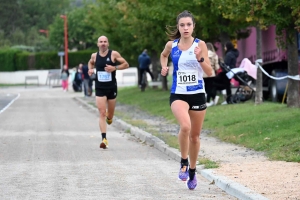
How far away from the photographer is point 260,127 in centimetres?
1548

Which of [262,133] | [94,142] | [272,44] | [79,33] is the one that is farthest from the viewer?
[79,33]

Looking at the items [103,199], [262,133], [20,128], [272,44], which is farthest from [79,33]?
[103,199]

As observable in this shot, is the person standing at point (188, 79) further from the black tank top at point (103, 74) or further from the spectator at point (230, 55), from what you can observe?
the spectator at point (230, 55)

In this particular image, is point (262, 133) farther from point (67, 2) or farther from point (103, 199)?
point (67, 2)

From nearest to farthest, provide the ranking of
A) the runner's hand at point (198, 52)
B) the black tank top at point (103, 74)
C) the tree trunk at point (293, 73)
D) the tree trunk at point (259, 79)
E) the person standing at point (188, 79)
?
the runner's hand at point (198, 52)
the person standing at point (188, 79)
the black tank top at point (103, 74)
the tree trunk at point (293, 73)
the tree trunk at point (259, 79)

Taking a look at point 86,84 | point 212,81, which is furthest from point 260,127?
point 86,84

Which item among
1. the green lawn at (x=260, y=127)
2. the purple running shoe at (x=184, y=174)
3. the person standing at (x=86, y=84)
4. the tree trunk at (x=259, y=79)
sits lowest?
the person standing at (x=86, y=84)

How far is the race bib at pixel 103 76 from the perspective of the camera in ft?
50.1

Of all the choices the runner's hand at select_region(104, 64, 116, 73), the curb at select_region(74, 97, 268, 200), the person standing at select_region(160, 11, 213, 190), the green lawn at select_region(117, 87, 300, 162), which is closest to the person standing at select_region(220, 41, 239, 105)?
the green lawn at select_region(117, 87, 300, 162)

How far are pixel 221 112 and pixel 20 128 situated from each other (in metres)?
4.93

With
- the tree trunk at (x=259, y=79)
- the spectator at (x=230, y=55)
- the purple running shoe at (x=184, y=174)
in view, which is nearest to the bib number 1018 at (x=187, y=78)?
the purple running shoe at (x=184, y=174)

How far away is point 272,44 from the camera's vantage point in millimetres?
26391

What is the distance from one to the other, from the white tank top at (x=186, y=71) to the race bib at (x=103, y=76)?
225 inches

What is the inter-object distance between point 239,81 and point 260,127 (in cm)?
800
